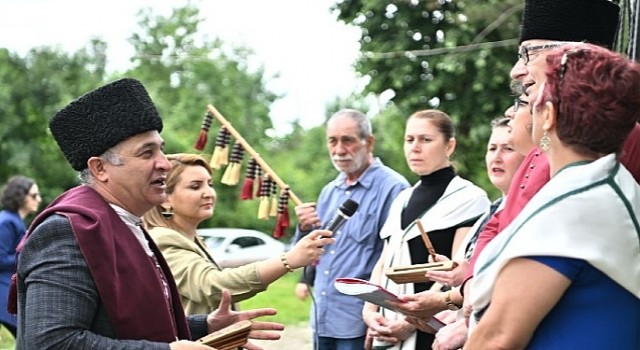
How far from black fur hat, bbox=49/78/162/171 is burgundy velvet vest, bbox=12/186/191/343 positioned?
13 centimetres

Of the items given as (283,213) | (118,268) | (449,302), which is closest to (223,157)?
(283,213)

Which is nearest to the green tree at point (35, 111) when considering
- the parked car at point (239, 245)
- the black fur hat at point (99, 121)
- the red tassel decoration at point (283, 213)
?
the parked car at point (239, 245)

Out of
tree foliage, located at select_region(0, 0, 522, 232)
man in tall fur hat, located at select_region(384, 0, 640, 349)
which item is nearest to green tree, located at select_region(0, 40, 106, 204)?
tree foliage, located at select_region(0, 0, 522, 232)

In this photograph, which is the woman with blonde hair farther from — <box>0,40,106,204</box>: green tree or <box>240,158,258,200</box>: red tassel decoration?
<box>0,40,106,204</box>: green tree

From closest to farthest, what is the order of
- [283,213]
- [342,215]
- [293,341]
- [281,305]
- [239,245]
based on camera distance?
[342,215], [283,213], [293,341], [281,305], [239,245]

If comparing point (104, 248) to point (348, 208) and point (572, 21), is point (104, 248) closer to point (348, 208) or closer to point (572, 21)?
point (572, 21)

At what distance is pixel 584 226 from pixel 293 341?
924 centimetres

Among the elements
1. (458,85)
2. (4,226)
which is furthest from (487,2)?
(4,226)

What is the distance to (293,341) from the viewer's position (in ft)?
36.7

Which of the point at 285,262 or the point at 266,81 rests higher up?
the point at 285,262

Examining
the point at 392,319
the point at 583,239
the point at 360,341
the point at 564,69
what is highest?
the point at 564,69

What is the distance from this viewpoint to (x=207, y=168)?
180 inches

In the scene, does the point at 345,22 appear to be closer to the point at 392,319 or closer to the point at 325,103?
the point at 392,319

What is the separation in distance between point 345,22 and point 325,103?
78.9 feet
